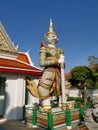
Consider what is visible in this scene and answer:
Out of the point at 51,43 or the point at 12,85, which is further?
the point at 12,85

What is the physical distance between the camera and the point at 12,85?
23.7 feet

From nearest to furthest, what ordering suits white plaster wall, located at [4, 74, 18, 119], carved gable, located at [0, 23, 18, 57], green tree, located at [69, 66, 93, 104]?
white plaster wall, located at [4, 74, 18, 119] → carved gable, located at [0, 23, 18, 57] → green tree, located at [69, 66, 93, 104]

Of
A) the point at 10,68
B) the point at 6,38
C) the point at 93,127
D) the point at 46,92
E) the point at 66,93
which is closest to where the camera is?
the point at 93,127

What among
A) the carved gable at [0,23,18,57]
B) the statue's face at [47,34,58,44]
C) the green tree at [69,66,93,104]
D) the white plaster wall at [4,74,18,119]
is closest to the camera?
the statue's face at [47,34,58,44]

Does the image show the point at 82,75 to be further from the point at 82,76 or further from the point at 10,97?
the point at 10,97

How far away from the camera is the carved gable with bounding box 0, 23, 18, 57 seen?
8.68 meters

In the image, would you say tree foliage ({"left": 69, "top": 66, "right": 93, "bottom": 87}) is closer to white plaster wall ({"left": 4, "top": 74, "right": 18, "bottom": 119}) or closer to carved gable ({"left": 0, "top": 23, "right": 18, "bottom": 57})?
carved gable ({"left": 0, "top": 23, "right": 18, "bottom": 57})

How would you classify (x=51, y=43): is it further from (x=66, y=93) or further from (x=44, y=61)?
(x=66, y=93)

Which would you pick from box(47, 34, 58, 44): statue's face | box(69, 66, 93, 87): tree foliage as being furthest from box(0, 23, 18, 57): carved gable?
box(69, 66, 93, 87): tree foliage

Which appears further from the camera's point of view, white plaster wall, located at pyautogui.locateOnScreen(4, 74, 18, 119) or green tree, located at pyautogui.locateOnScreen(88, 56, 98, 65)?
green tree, located at pyautogui.locateOnScreen(88, 56, 98, 65)

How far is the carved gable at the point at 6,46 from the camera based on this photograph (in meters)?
8.68

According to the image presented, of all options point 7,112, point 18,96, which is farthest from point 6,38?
point 7,112

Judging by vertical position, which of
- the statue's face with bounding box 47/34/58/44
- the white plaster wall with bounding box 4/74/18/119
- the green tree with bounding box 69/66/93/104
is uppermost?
the statue's face with bounding box 47/34/58/44

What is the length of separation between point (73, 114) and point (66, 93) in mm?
787
